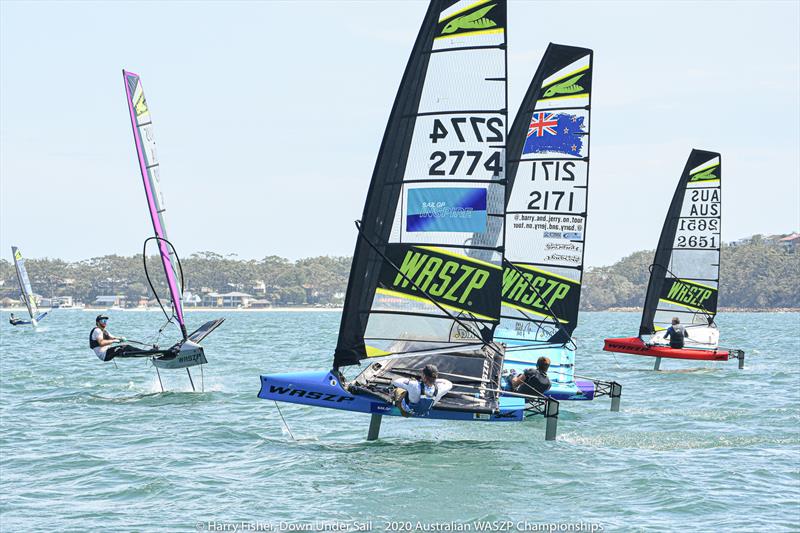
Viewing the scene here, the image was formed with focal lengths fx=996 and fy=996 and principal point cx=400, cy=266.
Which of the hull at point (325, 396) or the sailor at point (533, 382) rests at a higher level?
the sailor at point (533, 382)

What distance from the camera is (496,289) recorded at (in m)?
15.9

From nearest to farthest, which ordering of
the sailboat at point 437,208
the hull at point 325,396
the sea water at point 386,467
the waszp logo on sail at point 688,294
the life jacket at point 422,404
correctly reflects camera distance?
the sea water at point 386,467
the life jacket at point 422,404
the hull at point 325,396
the sailboat at point 437,208
the waszp logo on sail at point 688,294

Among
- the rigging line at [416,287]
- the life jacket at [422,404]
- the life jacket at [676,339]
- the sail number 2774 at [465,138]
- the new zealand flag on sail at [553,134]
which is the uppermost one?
the new zealand flag on sail at [553,134]

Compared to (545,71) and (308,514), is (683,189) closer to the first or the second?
(545,71)

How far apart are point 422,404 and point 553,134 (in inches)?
377

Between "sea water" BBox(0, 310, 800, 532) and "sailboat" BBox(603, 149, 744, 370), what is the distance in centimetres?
823

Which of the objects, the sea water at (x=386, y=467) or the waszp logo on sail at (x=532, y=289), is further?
the waszp logo on sail at (x=532, y=289)

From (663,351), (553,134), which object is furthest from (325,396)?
(663,351)

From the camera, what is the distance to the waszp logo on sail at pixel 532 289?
21656 mm

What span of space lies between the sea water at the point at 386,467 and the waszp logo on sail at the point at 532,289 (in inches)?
98.0

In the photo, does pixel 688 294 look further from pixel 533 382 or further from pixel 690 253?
pixel 533 382

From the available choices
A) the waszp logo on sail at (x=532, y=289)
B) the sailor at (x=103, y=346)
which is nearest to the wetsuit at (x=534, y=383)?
the waszp logo on sail at (x=532, y=289)

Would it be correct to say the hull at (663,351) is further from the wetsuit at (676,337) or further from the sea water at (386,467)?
the sea water at (386,467)

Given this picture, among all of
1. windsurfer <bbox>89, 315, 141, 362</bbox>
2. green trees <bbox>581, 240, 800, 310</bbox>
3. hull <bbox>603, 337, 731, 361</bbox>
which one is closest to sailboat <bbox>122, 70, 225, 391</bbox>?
windsurfer <bbox>89, 315, 141, 362</bbox>
